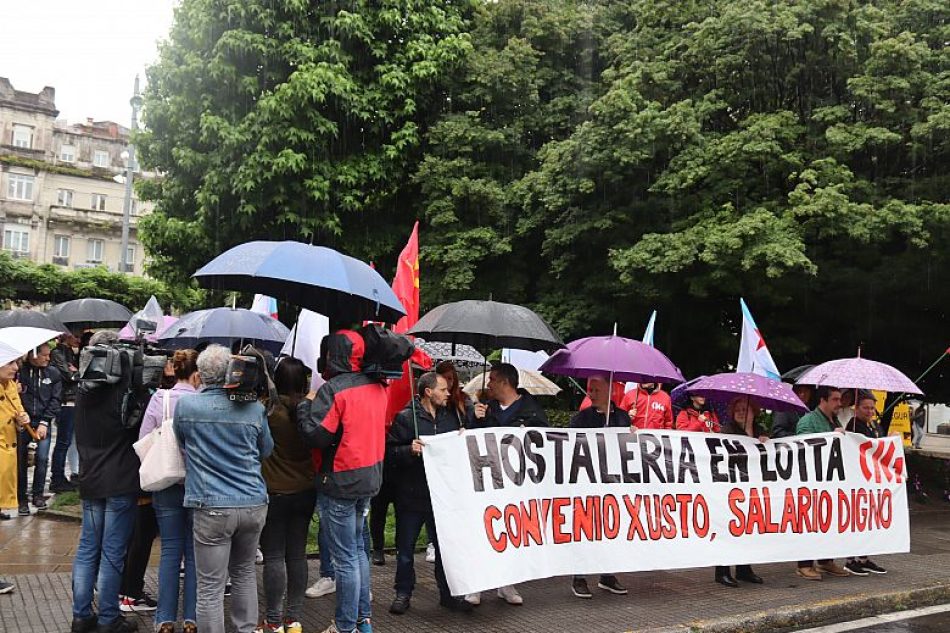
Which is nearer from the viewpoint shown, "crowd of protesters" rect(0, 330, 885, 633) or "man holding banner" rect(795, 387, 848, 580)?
"crowd of protesters" rect(0, 330, 885, 633)

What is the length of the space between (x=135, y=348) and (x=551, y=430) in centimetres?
315

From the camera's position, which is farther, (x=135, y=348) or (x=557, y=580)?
(x=557, y=580)

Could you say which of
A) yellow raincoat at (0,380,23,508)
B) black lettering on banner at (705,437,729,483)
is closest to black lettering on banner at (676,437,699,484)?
black lettering on banner at (705,437,729,483)

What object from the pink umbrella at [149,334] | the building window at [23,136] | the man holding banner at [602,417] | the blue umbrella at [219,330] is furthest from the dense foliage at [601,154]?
the building window at [23,136]

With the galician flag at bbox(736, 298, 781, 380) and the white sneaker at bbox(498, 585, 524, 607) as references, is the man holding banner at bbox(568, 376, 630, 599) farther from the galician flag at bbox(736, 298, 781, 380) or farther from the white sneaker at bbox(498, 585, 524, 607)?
the galician flag at bbox(736, 298, 781, 380)

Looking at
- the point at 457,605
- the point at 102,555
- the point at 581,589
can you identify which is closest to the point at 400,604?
the point at 457,605

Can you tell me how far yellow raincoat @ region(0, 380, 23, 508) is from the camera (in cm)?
632

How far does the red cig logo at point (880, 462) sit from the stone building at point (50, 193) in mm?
54919

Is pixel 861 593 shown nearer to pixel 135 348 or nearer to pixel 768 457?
pixel 768 457

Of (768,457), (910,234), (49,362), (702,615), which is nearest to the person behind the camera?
(702,615)

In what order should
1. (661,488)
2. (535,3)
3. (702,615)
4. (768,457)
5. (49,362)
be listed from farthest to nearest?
(535,3) → (49,362) → (768,457) → (661,488) → (702,615)

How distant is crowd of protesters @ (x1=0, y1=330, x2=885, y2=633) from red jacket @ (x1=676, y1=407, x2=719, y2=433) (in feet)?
9.46

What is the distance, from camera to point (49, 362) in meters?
9.79

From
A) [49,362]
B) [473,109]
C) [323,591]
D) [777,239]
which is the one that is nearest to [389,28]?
[473,109]
